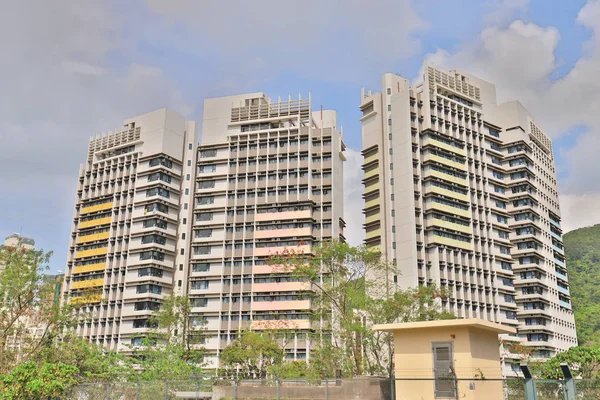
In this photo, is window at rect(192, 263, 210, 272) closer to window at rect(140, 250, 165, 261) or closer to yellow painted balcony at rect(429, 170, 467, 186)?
window at rect(140, 250, 165, 261)

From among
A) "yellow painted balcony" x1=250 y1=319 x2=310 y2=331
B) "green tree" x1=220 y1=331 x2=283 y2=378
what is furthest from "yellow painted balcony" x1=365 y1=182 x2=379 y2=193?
"green tree" x1=220 y1=331 x2=283 y2=378

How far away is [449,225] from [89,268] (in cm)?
6092

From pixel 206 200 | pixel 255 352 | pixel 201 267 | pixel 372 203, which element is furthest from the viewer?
pixel 206 200

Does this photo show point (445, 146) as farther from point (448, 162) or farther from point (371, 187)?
point (371, 187)

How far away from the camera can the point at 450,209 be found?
90.2 meters

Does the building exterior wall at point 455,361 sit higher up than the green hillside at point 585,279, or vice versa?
the green hillside at point 585,279

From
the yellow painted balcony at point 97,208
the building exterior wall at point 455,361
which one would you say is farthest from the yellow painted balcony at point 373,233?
the building exterior wall at point 455,361

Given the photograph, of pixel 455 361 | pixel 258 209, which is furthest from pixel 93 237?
pixel 455 361

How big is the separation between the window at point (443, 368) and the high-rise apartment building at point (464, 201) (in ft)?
178

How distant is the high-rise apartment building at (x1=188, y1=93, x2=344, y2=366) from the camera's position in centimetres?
8669

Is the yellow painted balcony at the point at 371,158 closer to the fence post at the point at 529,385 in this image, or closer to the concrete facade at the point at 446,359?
the concrete facade at the point at 446,359

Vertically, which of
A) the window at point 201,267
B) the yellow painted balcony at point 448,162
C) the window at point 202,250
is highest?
the yellow painted balcony at point 448,162

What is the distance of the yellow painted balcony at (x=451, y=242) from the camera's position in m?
86.5

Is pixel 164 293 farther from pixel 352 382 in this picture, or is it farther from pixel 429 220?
pixel 352 382
